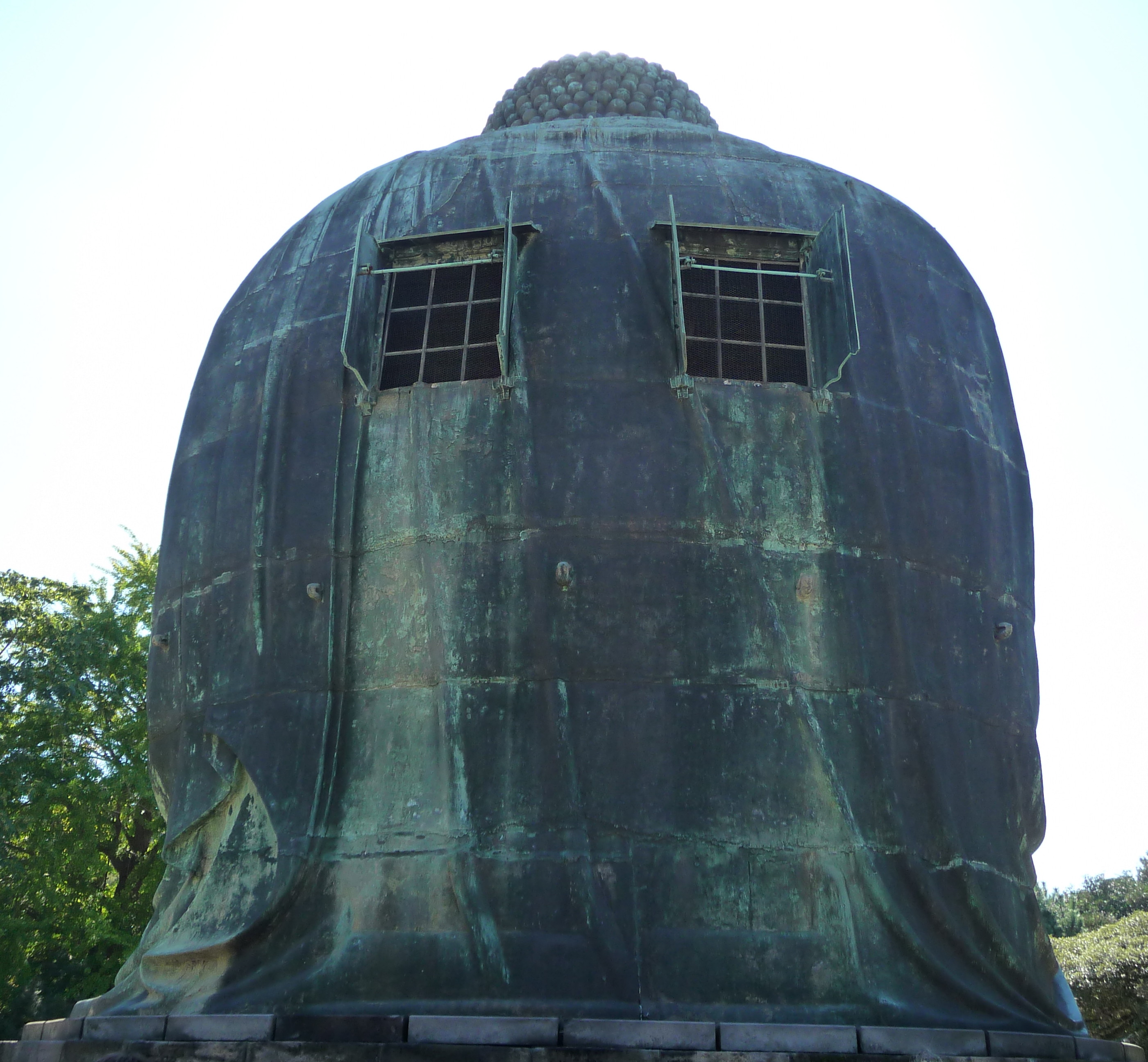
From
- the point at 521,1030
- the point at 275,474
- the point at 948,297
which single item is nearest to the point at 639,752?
the point at 521,1030

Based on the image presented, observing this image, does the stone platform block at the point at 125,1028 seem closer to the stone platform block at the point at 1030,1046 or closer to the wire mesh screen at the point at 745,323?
the stone platform block at the point at 1030,1046

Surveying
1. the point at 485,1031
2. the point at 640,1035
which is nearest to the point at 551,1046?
the point at 485,1031

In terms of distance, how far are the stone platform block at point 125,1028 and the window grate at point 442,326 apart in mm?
5828

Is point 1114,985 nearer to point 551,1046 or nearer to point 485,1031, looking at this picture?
point 551,1046

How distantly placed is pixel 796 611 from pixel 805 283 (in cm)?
356

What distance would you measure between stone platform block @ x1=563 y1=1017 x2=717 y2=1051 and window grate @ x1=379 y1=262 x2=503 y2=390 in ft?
19.1

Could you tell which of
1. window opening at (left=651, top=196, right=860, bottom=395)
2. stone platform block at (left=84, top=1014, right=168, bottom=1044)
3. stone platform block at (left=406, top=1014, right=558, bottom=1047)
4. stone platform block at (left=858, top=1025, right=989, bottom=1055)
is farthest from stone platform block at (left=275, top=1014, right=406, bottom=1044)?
window opening at (left=651, top=196, right=860, bottom=395)

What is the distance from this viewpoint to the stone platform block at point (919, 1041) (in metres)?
9.74

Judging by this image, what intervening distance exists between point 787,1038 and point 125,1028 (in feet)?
16.9

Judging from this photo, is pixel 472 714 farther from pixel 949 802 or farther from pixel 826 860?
pixel 949 802

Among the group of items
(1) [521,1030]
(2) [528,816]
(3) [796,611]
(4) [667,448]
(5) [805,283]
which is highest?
(5) [805,283]

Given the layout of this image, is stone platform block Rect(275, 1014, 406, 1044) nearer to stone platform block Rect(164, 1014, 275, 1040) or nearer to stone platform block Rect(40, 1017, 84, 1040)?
stone platform block Rect(164, 1014, 275, 1040)

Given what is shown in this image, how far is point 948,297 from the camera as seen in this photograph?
14.3m

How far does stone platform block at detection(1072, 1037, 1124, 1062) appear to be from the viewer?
1077cm
